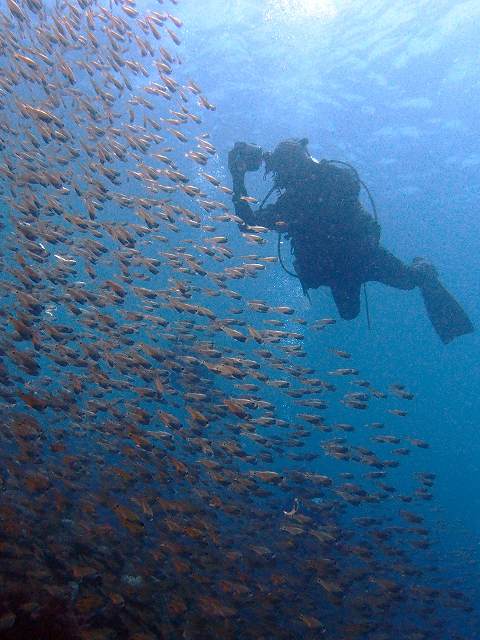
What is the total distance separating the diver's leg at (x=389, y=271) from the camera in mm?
11531

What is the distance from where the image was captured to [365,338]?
190 ft

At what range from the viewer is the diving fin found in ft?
39.2

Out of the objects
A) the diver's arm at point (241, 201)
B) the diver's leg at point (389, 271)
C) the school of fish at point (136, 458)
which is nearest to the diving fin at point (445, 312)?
the diver's leg at point (389, 271)

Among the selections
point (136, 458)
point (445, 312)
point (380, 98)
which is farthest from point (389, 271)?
point (380, 98)

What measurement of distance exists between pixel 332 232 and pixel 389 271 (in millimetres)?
2092

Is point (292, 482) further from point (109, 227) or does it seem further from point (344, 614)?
point (109, 227)

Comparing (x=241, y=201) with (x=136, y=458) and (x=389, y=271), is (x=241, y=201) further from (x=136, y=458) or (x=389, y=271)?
(x=136, y=458)

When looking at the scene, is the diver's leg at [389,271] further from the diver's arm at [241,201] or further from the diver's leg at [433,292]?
the diver's arm at [241,201]

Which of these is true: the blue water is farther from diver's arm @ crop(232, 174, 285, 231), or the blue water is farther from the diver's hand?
the diver's hand

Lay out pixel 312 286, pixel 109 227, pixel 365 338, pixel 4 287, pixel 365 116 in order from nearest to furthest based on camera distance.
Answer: pixel 109 227
pixel 4 287
pixel 312 286
pixel 365 116
pixel 365 338

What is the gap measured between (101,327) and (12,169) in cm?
300

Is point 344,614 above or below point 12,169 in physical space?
below

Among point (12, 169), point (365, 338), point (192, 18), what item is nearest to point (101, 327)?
point (12, 169)

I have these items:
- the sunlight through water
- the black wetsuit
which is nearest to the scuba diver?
the black wetsuit
